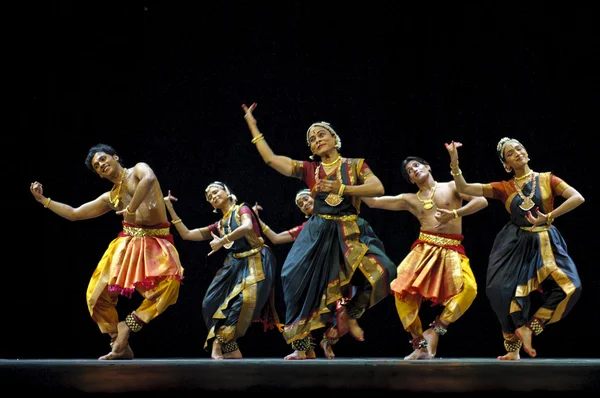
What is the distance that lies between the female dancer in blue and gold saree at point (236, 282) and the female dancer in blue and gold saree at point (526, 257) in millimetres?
1320


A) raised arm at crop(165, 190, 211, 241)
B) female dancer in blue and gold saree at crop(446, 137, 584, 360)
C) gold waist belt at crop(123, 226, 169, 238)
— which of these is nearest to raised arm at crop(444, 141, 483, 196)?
female dancer in blue and gold saree at crop(446, 137, 584, 360)

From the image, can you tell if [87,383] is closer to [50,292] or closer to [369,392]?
[369,392]

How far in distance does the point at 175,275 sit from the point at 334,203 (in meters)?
1.07

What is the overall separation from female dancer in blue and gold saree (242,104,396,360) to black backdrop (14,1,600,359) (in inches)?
53.7

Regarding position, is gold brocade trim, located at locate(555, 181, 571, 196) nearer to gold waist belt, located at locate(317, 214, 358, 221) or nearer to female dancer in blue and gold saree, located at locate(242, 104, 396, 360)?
female dancer in blue and gold saree, located at locate(242, 104, 396, 360)

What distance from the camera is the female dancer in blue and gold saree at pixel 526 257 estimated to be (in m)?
4.45

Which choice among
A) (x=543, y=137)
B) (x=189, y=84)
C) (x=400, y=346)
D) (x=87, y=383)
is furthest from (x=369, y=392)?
(x=189, y=84)

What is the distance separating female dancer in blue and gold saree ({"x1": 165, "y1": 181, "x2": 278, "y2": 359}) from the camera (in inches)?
196

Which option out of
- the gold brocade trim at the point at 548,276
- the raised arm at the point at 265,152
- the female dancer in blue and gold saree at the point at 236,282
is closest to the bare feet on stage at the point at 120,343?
the female dancer in blue and gold saree at the point at 236,282

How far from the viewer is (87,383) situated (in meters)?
4.11

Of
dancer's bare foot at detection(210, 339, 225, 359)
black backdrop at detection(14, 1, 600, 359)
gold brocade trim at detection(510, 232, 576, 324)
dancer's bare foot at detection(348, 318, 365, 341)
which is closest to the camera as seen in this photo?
gold brocade trim at detection(510, 232, 576, 324)

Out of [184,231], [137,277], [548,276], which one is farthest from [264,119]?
[548,276]

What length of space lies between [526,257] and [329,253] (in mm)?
1097

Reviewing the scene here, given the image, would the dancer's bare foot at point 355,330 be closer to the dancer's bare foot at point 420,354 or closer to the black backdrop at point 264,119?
the dancer's bare foot at point 420,354
